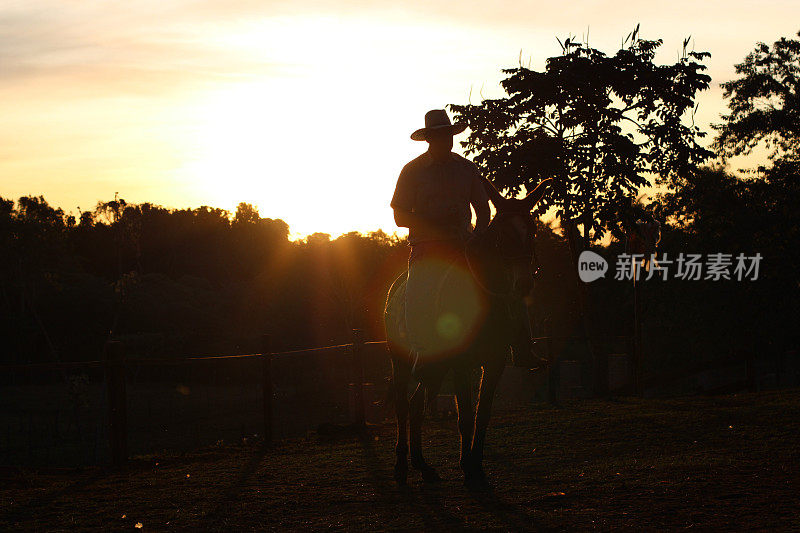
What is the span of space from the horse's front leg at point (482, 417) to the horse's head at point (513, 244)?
2.99 ft

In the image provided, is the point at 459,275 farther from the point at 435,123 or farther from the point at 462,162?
the point at 435,123

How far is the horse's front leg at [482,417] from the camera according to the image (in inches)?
285

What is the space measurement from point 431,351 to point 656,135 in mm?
15841

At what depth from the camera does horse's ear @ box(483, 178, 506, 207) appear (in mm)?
6730

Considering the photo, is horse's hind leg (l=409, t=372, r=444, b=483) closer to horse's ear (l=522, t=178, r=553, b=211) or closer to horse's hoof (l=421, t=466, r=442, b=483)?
horse's hoof (l=421, t=466, r=442, b=483)

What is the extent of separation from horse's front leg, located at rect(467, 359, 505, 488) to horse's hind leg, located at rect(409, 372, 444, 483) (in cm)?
39

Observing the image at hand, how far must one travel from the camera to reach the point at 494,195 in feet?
23.1

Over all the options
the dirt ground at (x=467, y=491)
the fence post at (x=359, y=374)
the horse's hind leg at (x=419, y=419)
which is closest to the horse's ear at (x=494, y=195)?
the horse's hind leg at (x=419, y=419)

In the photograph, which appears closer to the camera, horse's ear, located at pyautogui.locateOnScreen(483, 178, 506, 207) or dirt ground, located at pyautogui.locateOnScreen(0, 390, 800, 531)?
dirt ground, located at pyautogui.locateOnScreen(0, 390, 800, 531)

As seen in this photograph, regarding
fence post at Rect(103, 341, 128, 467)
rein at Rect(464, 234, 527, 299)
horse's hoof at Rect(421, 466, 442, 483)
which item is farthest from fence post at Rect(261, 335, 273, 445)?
rein at Rect(464, 234, 527, 299)

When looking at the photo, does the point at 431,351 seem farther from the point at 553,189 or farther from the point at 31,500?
the point at 553,189

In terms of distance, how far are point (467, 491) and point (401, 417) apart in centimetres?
108

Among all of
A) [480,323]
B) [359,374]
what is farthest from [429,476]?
[359,374]

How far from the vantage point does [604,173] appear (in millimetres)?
20609
